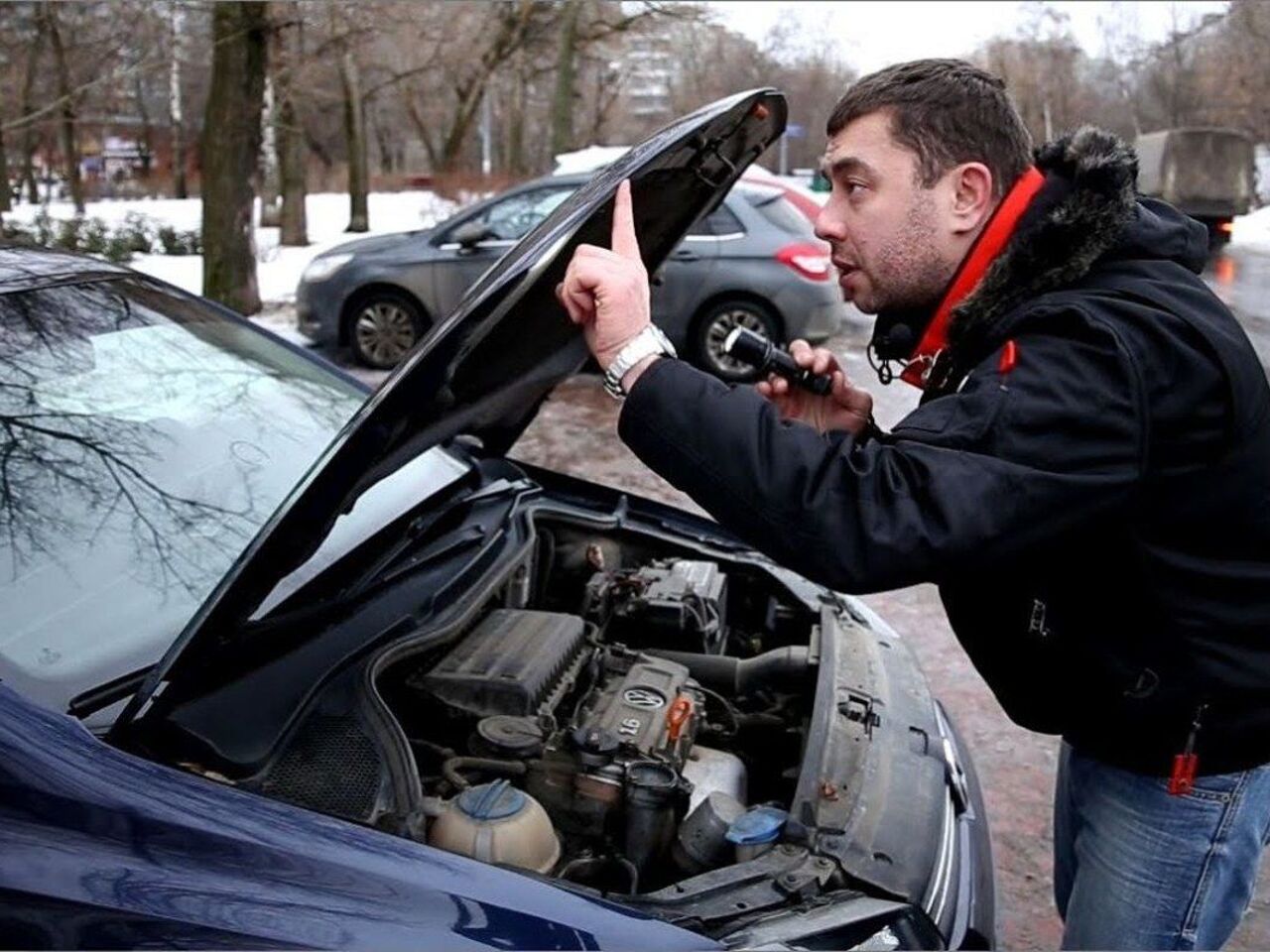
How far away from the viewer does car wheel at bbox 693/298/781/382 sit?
9.08 meters

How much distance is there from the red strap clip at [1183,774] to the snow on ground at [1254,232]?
2642mm

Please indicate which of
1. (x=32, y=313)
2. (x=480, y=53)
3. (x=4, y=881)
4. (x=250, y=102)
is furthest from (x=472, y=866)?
(x=480, y=53)

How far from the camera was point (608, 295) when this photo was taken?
1688mm

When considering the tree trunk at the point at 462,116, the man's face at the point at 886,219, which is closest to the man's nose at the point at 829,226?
the man's face at the point at 886,219

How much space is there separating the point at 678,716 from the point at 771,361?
766 mm

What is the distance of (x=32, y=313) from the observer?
248cm

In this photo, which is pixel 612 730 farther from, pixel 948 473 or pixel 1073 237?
pixel 1073 237

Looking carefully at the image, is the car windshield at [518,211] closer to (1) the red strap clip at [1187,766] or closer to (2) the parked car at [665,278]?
(2) the parked car at [665,278]

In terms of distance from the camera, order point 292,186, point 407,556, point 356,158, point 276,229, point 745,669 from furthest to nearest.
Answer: point 276,229, point 356,158, point 292,186, point 745,669, point 407,556

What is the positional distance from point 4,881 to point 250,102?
10.0 m

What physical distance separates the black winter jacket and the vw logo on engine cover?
2.49 feet

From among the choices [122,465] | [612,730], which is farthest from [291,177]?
[612,730]

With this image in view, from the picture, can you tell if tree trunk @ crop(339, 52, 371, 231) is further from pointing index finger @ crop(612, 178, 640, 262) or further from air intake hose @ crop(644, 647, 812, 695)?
pointing index finger @ crop(612, 178, 640, 262)

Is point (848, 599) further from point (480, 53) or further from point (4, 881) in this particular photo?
point (480, 53)
